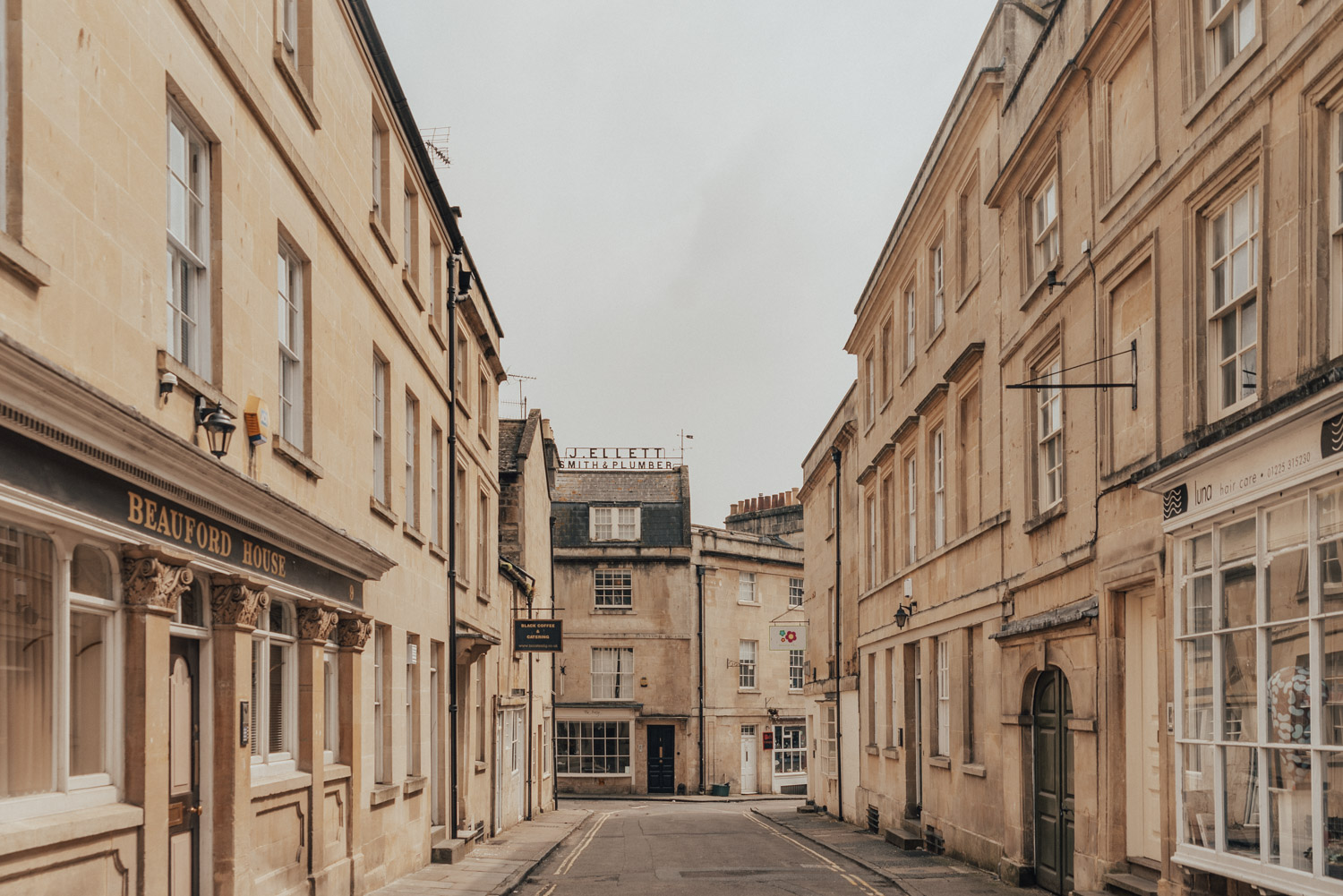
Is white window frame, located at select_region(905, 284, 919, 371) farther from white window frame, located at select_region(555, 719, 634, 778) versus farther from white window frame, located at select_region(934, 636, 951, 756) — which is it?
white window frame, located at select_region(555, 719, 634, 778)

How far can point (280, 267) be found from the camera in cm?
1303

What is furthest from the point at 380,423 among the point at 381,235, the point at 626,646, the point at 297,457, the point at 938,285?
the point at 626,646

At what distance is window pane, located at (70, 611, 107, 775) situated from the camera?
27.3ft

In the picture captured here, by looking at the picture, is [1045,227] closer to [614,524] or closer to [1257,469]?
[1257,469]

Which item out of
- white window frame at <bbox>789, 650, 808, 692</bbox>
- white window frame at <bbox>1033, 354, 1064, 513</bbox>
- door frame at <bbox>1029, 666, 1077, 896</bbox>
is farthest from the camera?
white window frame at <bbox>789, 650, 808, 692</bbox>

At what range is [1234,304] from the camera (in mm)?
10422

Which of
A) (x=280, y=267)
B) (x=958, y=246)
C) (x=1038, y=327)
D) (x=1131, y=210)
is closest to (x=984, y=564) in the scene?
(x=1038, y=327)

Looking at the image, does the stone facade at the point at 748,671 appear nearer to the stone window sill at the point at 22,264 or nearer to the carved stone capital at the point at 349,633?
the carved stone capital at the point at 349,633

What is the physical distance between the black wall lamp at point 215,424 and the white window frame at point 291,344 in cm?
256

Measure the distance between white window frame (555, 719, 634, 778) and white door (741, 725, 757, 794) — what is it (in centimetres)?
441

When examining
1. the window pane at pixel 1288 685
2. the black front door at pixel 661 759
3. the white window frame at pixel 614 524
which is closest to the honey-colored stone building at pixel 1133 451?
the window pane at pixel 1288 685

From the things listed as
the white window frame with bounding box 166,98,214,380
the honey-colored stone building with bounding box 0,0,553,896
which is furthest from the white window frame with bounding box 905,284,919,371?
the white window frame with bounding box 166,98,214,380

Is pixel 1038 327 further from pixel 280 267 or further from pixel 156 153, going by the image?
pixel 156 153

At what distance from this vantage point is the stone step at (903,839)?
71.6 feet
